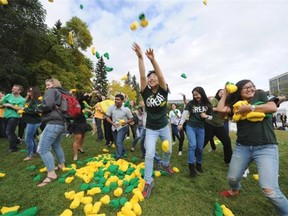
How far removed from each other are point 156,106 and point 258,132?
171cm

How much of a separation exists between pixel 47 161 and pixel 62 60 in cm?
2425

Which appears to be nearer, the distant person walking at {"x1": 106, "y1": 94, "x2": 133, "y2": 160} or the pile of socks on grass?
the pile of socks on grass

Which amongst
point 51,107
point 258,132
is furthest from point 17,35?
point 258,132

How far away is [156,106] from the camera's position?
3941 millimetres

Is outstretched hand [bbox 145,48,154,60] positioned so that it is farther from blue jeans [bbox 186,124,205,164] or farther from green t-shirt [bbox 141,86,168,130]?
blue jeans [bbox 186,124,205,164]

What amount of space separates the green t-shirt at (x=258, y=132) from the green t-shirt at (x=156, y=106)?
139 cm

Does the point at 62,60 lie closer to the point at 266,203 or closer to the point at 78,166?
the point at 78,166

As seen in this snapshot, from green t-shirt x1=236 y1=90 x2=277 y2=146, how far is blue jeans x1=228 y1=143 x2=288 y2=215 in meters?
0.07

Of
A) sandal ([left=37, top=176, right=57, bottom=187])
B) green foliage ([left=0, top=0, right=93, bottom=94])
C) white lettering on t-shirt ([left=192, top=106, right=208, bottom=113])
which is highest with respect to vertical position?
green foliage ([left=0, top=0, right=93, bottom=94])

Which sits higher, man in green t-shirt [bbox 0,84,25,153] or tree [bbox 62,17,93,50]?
tree [bbox 62,17,93,50]

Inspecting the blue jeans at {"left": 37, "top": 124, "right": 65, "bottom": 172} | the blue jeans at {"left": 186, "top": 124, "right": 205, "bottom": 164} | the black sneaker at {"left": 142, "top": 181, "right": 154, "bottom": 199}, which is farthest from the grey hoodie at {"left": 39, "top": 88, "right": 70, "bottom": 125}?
the blue jeans at {"left": 186, "top": 124, "right": 205, "bottom": 164}

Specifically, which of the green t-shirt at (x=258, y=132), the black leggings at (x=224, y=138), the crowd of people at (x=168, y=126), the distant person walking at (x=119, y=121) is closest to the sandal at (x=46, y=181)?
the crowd of people at (x=168, y=126)

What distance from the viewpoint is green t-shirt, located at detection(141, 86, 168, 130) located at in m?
3.92

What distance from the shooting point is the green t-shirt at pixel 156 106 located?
12.9 feet
